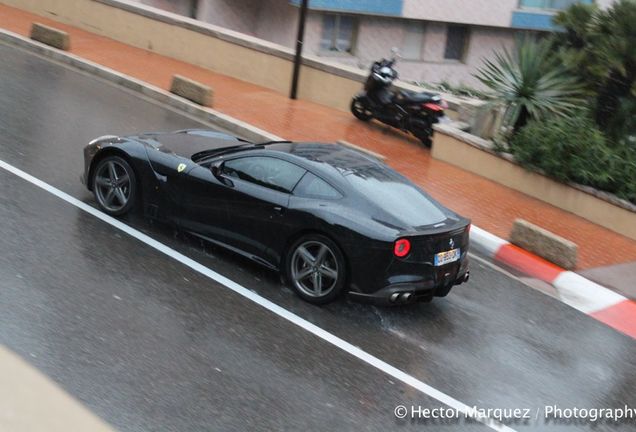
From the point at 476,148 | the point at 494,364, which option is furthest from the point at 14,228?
the point at 476,148

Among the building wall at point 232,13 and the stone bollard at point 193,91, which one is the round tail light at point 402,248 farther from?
the building wall at point 232,13

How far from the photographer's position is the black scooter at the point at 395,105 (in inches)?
648

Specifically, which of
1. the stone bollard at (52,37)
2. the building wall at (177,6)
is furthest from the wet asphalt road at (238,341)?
the building wall at (177,6)

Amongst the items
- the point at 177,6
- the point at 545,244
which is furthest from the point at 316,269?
the point at 177,6

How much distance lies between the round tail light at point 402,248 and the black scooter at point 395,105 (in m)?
8.23

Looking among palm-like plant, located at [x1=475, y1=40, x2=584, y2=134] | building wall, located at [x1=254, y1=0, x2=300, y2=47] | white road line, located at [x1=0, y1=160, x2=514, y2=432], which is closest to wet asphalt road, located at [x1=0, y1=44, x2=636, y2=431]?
white road line, located at [x1=0, y1=160, x2=514, y2=432]

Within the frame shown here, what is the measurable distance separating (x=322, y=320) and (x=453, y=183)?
6.64 metres

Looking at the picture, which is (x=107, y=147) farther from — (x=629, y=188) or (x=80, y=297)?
(x=629, y=188)

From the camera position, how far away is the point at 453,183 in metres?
14.6

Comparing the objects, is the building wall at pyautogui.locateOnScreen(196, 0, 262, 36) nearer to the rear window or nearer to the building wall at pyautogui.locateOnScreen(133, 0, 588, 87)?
the building wall at pyautogui.locateOnScreen(133, 0, 588, 87)

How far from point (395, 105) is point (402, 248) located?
29.1 ft

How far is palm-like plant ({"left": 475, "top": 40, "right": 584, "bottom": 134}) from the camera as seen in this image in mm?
15461

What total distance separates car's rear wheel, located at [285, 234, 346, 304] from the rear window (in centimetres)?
67

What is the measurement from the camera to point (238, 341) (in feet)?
25.5
